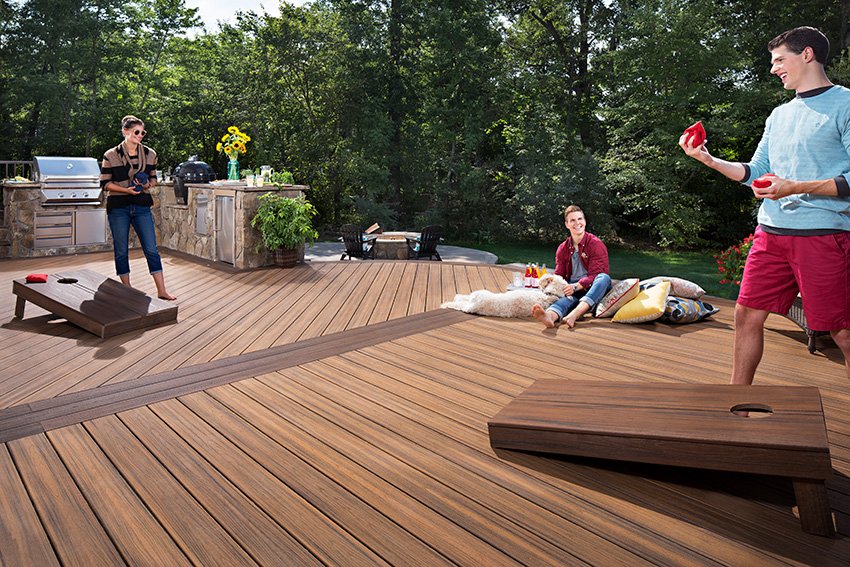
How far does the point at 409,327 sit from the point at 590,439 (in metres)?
2.23

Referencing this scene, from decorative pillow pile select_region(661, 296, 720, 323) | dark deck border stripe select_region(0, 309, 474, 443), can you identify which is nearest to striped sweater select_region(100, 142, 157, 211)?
dark deck border stripe select_region(0, 309, 474, 443)

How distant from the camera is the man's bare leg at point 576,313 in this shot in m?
4.18

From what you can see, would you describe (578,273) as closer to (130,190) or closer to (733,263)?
(733,263)

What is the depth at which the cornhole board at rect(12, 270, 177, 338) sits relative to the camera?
3.85 metres

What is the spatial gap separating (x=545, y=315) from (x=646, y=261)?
8.23m

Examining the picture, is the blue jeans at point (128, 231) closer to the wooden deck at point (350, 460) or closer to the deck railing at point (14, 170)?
the wooden deck at point (350, 460)

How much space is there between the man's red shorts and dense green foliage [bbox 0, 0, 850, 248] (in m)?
9.90

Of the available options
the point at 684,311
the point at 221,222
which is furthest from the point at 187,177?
the point at 684,311

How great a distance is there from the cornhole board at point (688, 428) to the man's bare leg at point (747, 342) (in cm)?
31

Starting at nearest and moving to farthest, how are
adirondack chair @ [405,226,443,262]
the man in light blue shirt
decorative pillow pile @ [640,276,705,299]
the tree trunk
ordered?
the man in light blue shirt
decorative pillow pile @ [640,276,705,299]
adirondack chair @ [405,226,443,262]
the tree trunk

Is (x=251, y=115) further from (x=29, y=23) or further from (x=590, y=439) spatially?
(x=590, y=439)

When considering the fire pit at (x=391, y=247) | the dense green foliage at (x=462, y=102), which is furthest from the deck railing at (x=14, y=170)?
the fire pit at (x=391, y=247)

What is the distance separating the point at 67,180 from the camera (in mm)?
7500

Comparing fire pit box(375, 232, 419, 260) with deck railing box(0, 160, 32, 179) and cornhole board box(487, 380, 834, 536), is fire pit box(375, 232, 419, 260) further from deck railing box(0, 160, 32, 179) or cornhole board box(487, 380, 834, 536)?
cornhole board box(487, 380, 834, 536)
